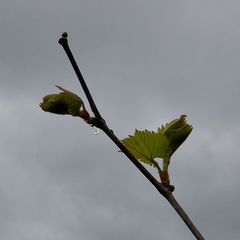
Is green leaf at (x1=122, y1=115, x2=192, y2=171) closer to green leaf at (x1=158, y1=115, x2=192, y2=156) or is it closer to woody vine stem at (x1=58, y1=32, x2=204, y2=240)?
green leaf at (x1=158, y1=115, x2=192, y2=156)

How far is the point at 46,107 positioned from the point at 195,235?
78cm

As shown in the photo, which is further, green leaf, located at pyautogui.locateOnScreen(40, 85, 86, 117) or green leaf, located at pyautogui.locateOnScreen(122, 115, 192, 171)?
green leaf, located at pyautogui.locateOnScreen(122, 115, 192, 171)

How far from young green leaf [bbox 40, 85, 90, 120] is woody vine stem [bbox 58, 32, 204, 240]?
0.14 m

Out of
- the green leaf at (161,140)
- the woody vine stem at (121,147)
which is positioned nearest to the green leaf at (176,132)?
the green leaf at (161,140)

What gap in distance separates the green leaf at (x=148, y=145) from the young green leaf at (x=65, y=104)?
1.26ft

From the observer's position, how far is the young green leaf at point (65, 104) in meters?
1.97

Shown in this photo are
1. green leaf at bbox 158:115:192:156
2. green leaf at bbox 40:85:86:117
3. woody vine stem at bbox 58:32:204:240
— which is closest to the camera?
woody vine stem at bbox 58:32:204:240

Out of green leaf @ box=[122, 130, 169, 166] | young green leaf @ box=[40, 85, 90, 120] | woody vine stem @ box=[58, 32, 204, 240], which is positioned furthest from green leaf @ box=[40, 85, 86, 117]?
green leaf @ box=[122, 130, 169, 166]

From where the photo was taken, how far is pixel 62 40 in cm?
154

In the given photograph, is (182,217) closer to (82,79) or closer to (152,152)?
(82,79)

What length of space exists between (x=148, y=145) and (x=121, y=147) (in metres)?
0.59

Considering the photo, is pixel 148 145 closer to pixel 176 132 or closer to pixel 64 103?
pixel 176 132

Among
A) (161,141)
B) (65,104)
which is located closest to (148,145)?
(161,141)

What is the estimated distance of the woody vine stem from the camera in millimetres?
1522
